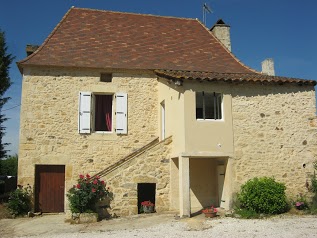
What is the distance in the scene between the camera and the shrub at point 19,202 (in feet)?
37.0

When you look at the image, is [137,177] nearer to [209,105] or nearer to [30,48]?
[209,105]

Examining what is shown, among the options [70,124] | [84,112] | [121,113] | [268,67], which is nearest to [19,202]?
[70,124]

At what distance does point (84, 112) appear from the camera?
12.4m

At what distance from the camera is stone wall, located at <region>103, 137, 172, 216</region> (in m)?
10.5

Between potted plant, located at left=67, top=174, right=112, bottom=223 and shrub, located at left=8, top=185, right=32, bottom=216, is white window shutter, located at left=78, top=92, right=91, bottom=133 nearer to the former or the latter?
potted plant, located at left=67, top=174, right=112, bottom=223

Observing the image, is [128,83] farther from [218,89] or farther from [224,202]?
[224,202]

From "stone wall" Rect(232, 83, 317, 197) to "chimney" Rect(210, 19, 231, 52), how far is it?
5.00 meters

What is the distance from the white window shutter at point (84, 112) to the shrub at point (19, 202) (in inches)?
109

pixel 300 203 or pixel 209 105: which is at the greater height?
pixel 209 105

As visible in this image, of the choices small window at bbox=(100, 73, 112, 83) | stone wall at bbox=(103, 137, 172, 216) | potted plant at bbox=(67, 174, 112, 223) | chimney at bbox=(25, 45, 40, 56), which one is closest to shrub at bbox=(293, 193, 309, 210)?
stone wall at bbox=(103, 137, 172, 216)

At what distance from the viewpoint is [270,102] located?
11.0 meters

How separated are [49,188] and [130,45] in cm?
626

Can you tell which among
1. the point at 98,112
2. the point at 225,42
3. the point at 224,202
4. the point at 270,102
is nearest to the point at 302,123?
the point at 270,102

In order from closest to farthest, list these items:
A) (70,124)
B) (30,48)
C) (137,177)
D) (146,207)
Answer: (137,177) → (146,207) → (70,124) → (30,48)
